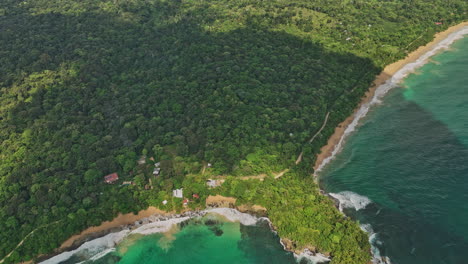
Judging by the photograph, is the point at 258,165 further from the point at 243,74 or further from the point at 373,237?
the point at 243,74

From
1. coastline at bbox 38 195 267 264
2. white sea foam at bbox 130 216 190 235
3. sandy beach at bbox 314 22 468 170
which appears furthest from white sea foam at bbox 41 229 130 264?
sandy beach at bbox 314 22 468 170

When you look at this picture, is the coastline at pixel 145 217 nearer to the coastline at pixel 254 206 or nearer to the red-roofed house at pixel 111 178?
the coastline at pixel 254 206

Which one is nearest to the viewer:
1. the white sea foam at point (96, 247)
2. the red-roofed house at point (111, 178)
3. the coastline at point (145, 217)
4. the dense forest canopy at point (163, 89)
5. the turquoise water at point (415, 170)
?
the turquoise water at point (415, 170)

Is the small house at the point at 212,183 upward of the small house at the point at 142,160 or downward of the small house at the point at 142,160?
downward

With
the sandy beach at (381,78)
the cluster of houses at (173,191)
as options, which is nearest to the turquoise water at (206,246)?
the cluster of houses at (173,191)

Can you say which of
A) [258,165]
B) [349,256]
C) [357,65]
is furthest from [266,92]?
[349,256]

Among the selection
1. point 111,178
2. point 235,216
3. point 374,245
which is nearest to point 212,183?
point 235,216
